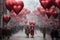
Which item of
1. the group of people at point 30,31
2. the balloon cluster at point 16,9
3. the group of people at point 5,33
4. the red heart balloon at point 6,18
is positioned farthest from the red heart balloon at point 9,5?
the group of people at point 30,31

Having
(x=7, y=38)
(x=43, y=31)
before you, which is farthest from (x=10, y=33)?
(x=43, y=31)

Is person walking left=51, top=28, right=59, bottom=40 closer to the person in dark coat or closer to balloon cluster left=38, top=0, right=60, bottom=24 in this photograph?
the person in dark coat

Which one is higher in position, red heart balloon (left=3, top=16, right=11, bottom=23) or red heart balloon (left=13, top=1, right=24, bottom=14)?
red heart balloon (left=13, top=1, right=24, bottom=14)

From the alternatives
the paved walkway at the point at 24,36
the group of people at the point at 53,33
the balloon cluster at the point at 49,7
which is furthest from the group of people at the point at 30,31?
the balloon cluster at the point at 49,7

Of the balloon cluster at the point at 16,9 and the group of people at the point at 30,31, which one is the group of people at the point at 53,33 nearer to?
the group of people at the point at 30,31

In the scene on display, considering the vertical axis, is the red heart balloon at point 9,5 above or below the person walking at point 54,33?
above

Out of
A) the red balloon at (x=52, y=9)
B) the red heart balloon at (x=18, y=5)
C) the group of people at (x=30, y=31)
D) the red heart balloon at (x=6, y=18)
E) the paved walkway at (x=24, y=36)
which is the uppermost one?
the red heart balloon at (x=18, y=5)

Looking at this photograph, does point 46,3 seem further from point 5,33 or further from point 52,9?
point 5,33

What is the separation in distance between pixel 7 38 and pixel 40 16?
68 cm

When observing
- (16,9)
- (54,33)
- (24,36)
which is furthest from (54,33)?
(16,9)

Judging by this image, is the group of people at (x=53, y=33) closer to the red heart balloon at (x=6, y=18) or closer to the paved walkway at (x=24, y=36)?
the paved walkway at (x=24, y=36)

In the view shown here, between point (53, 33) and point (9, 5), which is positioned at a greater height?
point (9, 5)

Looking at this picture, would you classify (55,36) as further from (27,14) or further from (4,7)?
(4,7)

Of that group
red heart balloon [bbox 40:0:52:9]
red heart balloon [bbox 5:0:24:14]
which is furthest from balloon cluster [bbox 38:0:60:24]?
red heart balloon [bbox 5:0:24:14]
